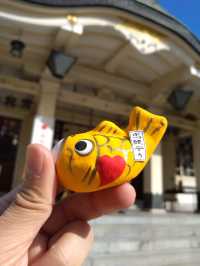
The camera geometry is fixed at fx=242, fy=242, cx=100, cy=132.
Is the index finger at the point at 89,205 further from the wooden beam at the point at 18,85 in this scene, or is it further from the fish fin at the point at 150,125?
the wooden beam at the point at 18,85

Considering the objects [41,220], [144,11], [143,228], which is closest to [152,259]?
[143,228]

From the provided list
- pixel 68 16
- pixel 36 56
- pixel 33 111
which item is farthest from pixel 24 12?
pixel 33 111

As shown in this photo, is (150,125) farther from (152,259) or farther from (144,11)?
(144,11)

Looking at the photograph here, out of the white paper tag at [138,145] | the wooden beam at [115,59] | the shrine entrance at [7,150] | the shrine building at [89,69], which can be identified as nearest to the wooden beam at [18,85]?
the shrine building at [89,69]

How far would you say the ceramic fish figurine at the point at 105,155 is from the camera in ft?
3.51

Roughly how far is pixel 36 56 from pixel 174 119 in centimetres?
456

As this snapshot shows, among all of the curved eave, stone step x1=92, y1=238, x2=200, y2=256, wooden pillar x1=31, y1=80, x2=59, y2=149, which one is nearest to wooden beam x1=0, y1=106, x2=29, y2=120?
wooden pillar x1=31, y1=80, x2=59, y2=149

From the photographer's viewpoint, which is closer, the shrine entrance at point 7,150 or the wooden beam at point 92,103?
the wooden beam at point 92,103

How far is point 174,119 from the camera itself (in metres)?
7.73

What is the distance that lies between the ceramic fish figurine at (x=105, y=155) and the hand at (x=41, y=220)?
9 cm

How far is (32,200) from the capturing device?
112 cm

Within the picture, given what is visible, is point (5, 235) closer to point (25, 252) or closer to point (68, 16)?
point (25, 252)

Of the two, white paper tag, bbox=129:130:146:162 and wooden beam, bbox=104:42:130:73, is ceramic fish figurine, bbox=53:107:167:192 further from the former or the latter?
wooden beam, bbox=104:42:130:73

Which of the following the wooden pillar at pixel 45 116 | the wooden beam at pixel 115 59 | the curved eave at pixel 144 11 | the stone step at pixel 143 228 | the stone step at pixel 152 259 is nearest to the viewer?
the stone step at pixel 152 259
